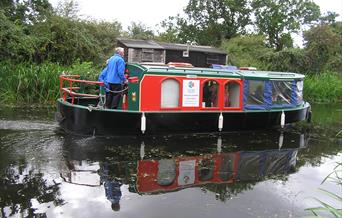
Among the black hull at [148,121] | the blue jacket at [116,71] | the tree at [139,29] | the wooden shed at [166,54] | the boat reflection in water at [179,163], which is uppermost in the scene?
the tree at [139,29]

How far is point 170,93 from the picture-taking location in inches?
392

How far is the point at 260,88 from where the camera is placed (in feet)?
36.1

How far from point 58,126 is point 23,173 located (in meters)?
4.06

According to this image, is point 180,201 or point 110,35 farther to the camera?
point 110,35

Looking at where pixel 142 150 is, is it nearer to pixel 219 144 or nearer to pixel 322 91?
pixel 219 144

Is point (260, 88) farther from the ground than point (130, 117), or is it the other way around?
point (260, 88)

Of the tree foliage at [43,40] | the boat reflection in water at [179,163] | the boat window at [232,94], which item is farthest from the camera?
the tree foliage at [43,40]

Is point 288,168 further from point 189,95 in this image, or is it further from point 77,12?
point 77,12

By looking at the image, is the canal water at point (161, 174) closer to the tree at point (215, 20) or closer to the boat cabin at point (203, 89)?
the boat cabin at point (203, 89)

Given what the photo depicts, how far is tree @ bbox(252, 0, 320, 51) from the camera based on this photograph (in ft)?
123

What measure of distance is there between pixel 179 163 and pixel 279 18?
32674 mm

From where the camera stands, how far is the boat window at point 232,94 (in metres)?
10.8

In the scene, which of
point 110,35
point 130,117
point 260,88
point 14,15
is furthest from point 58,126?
point 110,35

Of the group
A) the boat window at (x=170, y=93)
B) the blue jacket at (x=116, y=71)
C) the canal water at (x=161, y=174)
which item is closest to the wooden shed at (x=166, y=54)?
the boat window at (x=170, y=93)
